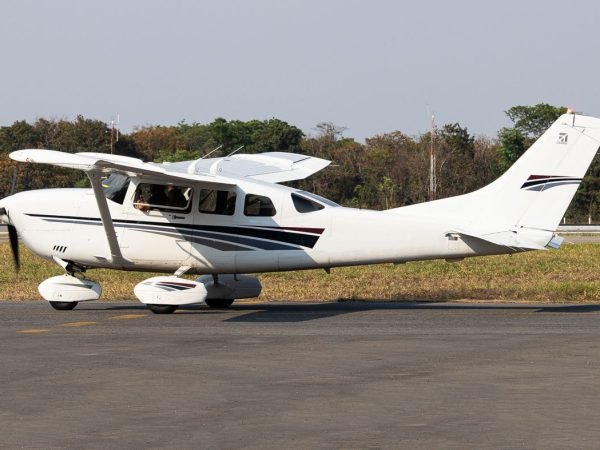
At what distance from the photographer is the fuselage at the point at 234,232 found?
1727 centimetres

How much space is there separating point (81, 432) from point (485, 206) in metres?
9.95

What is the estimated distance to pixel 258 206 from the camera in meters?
17.8

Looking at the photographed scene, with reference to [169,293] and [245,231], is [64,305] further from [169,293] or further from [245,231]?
[245,231]

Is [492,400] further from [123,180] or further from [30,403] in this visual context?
[123,180]

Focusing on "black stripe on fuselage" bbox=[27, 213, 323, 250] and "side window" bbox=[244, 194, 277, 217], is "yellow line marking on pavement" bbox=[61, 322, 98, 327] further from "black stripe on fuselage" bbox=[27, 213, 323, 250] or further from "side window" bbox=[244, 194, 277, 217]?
"side window" bbox=[244, 194, 277, 217]

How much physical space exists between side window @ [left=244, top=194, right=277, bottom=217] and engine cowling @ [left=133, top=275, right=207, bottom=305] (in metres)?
1.46

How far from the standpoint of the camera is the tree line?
6356 centimetres

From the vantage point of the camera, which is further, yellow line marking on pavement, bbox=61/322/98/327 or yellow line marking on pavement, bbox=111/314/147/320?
yellow line marking on pavement, bbox=111/314/147/320

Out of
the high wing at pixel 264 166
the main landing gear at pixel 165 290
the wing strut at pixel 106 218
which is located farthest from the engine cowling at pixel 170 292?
the high wing at pixel 264 166

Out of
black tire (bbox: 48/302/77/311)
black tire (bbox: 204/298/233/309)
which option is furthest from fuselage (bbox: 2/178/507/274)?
black tire (bbox: 204/298/233/309)

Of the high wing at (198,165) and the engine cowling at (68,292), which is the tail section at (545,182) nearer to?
the high wing at (198,165)

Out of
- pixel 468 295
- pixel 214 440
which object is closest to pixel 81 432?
pixel 214 440

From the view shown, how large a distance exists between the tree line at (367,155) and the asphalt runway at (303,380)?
40.0 meters

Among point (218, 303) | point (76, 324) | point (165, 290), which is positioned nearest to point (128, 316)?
point (165, 290)
